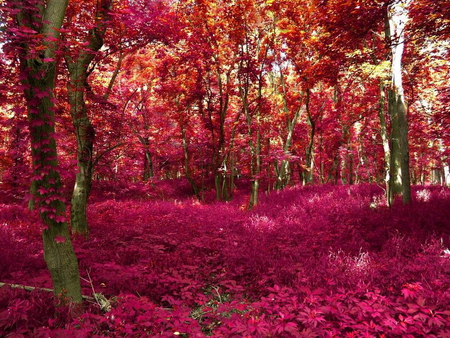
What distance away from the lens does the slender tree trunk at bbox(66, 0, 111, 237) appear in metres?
6.01

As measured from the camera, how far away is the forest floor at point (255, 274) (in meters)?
2.68

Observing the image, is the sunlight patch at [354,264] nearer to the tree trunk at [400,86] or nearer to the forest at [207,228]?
the forest at [207,228]

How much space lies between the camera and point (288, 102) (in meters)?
14.9

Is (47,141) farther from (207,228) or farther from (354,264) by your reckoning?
(207,228)

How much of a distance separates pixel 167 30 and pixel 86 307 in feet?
20.9

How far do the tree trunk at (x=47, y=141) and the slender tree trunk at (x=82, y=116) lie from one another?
319cm

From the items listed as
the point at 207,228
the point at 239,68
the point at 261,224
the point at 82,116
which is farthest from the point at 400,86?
the point at 82,116

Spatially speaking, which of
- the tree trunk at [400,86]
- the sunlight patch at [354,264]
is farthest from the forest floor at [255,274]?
the tree trunk at [400,86]

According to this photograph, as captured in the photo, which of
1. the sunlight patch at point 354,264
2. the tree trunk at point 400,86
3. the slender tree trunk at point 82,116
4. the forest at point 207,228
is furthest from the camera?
the slender tree trunk at point 82,116

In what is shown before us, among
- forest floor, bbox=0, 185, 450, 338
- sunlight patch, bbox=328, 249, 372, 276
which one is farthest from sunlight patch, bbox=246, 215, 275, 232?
sunlight patch, bbox=328, 249, 372, 276

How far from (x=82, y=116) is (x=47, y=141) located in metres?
3.83

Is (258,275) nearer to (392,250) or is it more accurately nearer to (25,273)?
(392,250)

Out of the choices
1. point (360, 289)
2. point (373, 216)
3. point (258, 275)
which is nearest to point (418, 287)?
point (360, 289)

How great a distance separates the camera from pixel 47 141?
285cm
